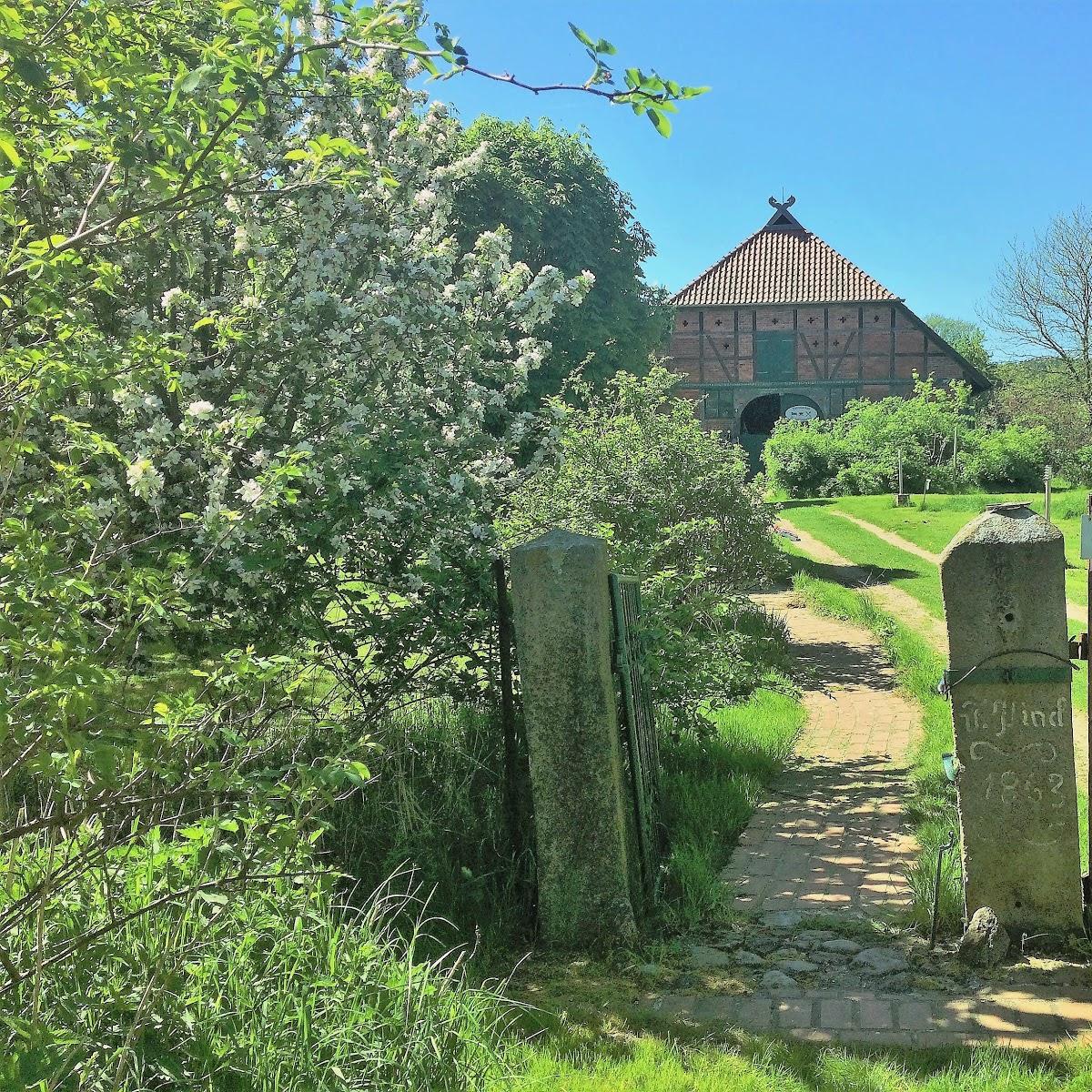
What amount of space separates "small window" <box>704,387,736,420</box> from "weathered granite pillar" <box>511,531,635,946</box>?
41582mm

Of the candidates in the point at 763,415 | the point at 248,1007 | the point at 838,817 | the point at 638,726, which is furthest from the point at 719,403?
the point at 248,1007

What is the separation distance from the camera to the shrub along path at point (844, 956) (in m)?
3.99

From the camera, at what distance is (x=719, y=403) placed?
45625mm

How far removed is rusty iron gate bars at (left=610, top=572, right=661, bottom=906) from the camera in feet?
16.3

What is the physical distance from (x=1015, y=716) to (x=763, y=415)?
43358 millimetres

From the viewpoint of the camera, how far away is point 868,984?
171 inches

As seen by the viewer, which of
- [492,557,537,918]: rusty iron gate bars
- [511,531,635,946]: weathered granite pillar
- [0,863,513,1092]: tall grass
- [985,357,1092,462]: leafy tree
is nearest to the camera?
[0,863,513,1092]: tall grass

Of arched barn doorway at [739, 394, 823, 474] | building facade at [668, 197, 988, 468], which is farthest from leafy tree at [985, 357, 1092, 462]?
arched barn doorway at [739, 394, 823, 474]

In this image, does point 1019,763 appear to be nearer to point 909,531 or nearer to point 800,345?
point 909,531

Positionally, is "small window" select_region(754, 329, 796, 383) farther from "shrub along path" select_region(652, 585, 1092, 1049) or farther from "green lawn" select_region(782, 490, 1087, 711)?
"shrub along path" select_region(652, 585, 1092, 1049)

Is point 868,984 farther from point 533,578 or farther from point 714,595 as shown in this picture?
point 714,595

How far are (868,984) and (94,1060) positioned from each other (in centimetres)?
276

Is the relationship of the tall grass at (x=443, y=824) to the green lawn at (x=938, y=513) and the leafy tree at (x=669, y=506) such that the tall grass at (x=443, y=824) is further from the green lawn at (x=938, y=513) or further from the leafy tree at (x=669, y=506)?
the green lawn at (x=938, y=513)

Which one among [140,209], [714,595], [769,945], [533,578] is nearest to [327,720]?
[533,578]
